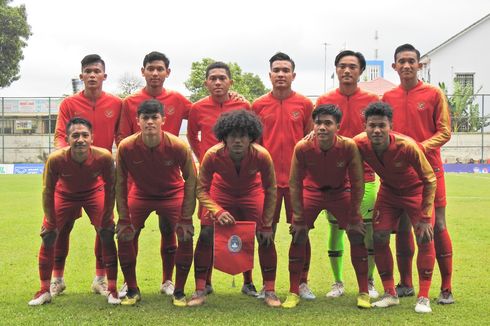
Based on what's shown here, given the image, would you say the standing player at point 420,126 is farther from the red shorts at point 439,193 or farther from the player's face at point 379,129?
the player's face at point 379,129

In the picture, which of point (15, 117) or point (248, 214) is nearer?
point (248, 214)

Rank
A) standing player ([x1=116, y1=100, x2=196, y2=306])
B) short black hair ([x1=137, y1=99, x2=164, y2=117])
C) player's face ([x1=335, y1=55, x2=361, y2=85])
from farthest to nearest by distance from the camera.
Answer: player's face ([x1=335, y1=55, x2=361, y2=85]) < standing player ([x1=116, y1=100, x2=196, y2=306]) < short black hair ([x1=137, y1=99, x2=164, y2=117])

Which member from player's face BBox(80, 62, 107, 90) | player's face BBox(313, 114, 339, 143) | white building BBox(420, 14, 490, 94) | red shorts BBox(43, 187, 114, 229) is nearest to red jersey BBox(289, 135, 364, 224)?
player's face BBox(313, 114, 339, 143)

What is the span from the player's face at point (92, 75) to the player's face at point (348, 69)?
8.18 ft

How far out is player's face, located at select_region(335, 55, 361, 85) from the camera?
6082 millimetres

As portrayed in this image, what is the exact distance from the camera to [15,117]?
123 ft

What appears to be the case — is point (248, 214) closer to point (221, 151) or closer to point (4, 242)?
point (221, 151)

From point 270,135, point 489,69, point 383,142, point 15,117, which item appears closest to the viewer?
point 383,142

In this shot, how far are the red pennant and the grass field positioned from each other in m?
0.40

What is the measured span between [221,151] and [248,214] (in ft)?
2.20

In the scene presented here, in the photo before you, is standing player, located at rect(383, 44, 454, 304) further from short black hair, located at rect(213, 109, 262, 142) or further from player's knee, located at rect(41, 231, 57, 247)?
player's knee, located at rect(41, 231, 57, 247)

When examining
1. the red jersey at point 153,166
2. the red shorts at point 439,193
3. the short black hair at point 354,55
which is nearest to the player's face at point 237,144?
the red jersey at point 153,166

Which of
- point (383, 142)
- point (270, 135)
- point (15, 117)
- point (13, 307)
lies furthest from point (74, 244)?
point (15, 117)

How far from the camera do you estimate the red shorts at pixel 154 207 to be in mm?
5809
